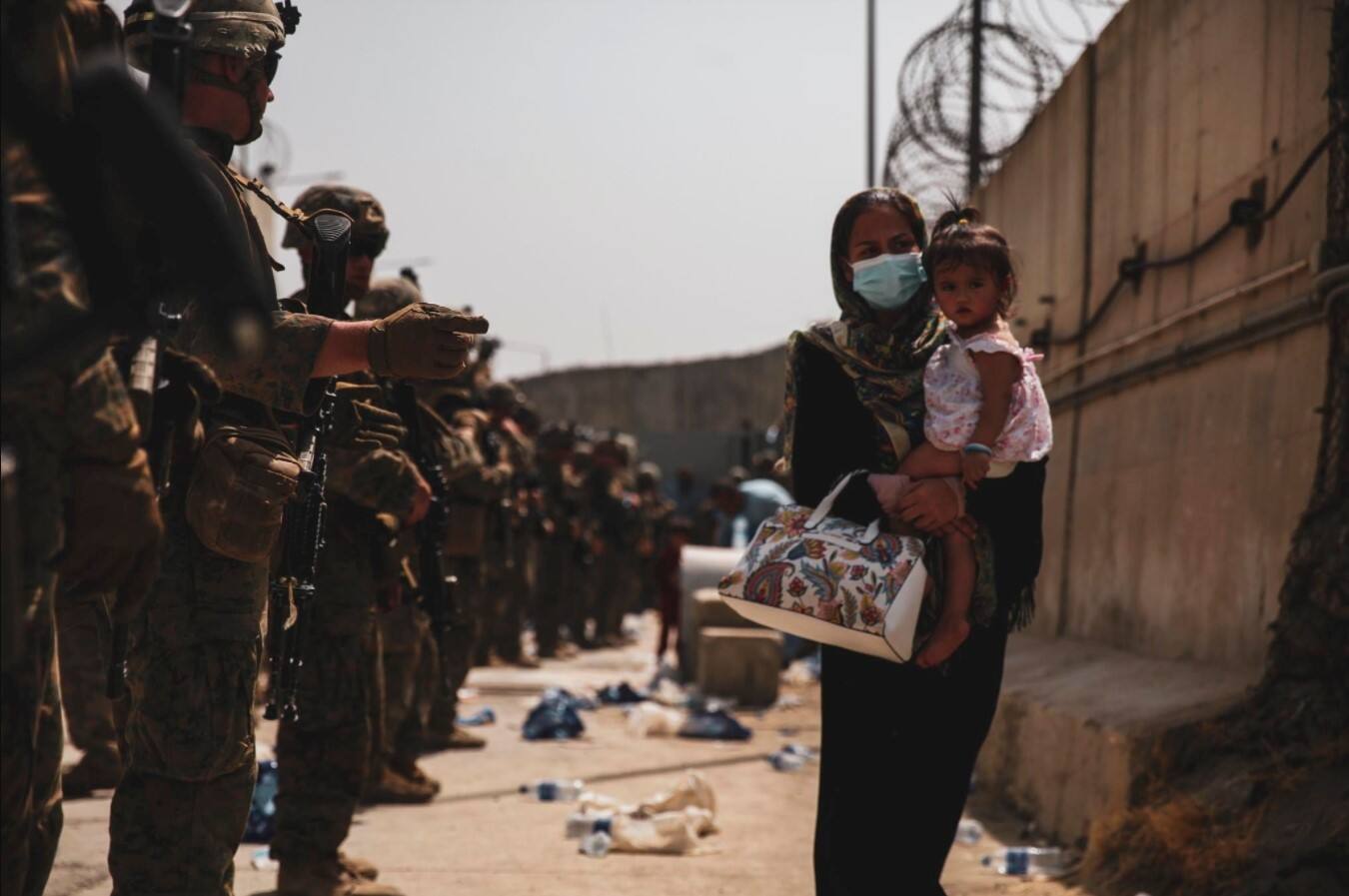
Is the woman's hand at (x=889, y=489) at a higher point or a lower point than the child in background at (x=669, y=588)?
higher

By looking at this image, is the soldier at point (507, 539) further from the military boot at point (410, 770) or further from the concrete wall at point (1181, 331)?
the concrete wall at point (1181, 331)

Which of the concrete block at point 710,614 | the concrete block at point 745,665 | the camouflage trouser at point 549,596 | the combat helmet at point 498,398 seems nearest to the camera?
the combat helmet at point 498,398

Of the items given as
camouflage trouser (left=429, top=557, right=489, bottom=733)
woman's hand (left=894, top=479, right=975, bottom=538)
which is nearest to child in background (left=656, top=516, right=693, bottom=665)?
camouflage trouser (left=429, top=557, right=489, bottom=733)

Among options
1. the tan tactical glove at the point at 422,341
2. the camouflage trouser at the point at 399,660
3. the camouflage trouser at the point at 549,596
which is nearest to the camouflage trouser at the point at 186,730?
the tan tactical glove at the point at 422,341

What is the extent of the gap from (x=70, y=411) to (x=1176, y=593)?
523cm

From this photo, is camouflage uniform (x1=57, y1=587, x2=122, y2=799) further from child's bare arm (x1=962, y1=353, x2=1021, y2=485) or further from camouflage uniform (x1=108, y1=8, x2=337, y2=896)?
child's bare arm (x1=962, y1=353, x2=1021, y2=485)

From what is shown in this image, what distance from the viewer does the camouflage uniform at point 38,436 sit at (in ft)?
6.73

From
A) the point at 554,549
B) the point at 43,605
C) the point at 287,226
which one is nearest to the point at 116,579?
the point at 43,605

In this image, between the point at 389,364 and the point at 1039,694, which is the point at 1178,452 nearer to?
the point at 1039,694

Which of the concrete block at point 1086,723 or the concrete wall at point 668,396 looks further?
the concrete wall at point 668,396

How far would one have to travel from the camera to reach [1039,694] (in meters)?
6.77

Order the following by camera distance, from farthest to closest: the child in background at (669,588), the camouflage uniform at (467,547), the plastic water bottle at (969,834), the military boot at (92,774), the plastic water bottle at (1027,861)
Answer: the child in background at (669,588)
the camouflage uniform at (467,547)
the military boot at (92,774)
the plastic water bottle at (969,834)
the plastic water bottle at (1027,861)

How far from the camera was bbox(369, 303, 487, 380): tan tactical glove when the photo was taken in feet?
10.3

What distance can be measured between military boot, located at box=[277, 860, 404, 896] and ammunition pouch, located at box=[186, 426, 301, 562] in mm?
1798
